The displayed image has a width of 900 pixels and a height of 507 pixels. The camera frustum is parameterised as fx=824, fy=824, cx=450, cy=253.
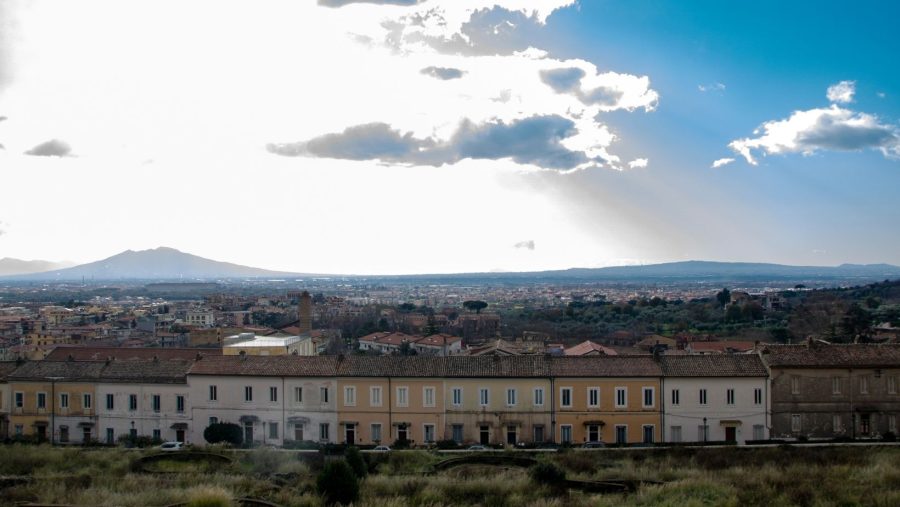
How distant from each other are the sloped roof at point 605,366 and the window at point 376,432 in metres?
6.90

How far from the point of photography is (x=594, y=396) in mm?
30859

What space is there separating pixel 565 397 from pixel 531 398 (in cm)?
127

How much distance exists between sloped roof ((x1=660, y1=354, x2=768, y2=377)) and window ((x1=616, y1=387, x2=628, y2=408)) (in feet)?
5.38

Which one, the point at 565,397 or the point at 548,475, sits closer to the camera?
the point at 548,475

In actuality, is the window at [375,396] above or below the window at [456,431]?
above

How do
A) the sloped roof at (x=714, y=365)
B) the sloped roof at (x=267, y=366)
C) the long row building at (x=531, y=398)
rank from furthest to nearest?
the sloped roof at (x=267, y=366), the long row building at (x=531, y=398), the sloped roof at (x=714, y=365)

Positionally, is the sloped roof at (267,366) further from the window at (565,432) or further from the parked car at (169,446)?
the window at (565,432)

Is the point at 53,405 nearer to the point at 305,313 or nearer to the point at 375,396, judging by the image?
the point at 375,396

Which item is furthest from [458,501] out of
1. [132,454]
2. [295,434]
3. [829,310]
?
[829,310]

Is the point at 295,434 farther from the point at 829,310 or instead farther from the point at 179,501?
the point at 829,310

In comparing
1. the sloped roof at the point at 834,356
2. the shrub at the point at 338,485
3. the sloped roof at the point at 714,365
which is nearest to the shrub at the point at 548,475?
the shrub at the point at 338,485

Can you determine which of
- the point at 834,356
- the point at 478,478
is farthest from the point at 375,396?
the point at 834,356

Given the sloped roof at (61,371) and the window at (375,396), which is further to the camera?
the sloped roof at (61,371)

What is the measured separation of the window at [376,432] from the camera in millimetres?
31359
